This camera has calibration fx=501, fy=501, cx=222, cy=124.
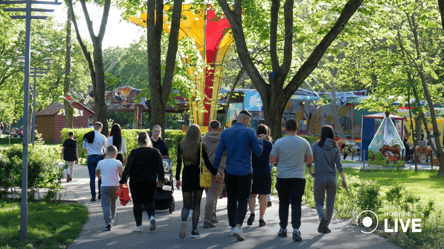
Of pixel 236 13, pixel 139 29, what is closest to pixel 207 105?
pixel 139 29

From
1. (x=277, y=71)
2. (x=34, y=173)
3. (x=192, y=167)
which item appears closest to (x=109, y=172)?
(x=192, y=167)

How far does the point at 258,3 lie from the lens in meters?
19.0

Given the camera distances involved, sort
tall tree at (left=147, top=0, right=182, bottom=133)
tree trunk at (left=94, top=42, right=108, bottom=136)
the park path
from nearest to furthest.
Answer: the park path → tall tree at (left=147, top=0, right=182, bottom=133) → tree trunk at (left=94, top=42, right=108, bottom=136)

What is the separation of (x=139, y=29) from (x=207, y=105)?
350 inches

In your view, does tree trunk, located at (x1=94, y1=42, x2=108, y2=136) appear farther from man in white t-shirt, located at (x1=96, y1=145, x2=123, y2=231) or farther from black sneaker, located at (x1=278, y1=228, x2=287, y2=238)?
black sneaker, located at (x1=278, y1=228, x2=287, y2=238)

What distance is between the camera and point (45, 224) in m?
8.52

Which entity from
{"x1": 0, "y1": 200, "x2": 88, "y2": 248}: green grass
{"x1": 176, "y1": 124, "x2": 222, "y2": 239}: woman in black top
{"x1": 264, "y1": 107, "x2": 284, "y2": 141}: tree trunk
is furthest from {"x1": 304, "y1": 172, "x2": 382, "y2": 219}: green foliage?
{"x1": 0, "y1": 200, "x2": 88, "y2": 248}: green grass

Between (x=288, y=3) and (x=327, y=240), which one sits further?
(x=288, y=3)

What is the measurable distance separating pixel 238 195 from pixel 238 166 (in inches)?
18.0

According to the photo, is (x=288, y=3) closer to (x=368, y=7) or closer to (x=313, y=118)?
(x=368, y=7)

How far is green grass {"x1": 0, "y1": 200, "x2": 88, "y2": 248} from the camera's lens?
722 cm

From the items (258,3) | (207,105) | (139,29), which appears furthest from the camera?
(207,105)

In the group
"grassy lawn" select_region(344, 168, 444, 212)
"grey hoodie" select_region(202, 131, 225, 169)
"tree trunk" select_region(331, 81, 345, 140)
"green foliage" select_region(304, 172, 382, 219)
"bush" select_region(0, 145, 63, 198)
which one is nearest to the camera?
"grey hoodie" select_region(202, 131, 225, 169)

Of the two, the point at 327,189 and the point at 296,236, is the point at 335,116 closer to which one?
the point at 327,189
